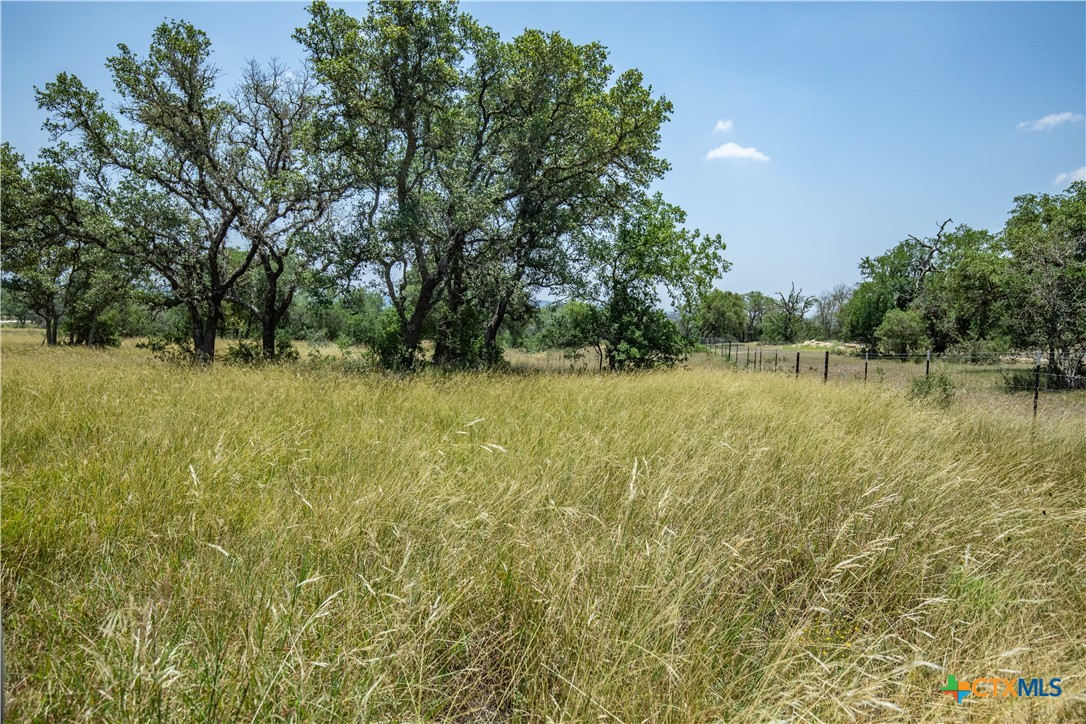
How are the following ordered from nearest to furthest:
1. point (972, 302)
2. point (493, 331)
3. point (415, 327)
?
point (415, 327) → point (493, 331) → point (972, 302)

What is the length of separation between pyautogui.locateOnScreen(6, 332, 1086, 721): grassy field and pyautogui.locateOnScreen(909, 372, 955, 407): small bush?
4.78 m

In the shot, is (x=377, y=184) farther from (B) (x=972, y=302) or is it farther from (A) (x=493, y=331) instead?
(B) (x=972, y=302)

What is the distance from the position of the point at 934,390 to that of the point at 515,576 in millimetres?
10602

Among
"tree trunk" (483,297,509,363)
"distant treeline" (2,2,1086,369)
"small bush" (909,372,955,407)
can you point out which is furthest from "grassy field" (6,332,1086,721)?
"tree trunk" (483,297,509,363)

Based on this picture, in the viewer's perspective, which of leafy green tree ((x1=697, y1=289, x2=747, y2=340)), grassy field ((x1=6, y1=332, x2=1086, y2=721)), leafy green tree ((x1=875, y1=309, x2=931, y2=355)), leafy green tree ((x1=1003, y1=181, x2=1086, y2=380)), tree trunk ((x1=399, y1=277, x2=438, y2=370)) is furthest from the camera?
leafy green tree ((x1=697, y1=289, x2=747, y2=340))

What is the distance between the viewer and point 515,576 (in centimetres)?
234

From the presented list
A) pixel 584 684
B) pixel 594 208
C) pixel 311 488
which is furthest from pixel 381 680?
pixel 594 208

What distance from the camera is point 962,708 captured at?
181 cm

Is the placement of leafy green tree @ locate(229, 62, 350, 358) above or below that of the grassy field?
above

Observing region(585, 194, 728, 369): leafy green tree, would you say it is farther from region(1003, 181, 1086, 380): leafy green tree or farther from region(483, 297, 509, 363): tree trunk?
region(1003, 181, 1086, 380): leafy green tree

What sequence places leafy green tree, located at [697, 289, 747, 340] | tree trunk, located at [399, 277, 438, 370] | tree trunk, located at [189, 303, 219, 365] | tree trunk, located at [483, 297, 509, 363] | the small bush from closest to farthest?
the small bush, tree trunk, located at [399, 277, 438, 370], tree trunk, located at [189, 303, 219, 365], tree trunk, located at [483, 297, 509, 363], leafy green tree, located at [697, 289, 747, 340]

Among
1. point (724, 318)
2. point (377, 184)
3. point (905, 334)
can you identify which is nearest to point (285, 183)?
point (377, 184)

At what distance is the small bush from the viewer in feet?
29.5

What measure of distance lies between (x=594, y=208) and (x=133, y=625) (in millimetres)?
15805
